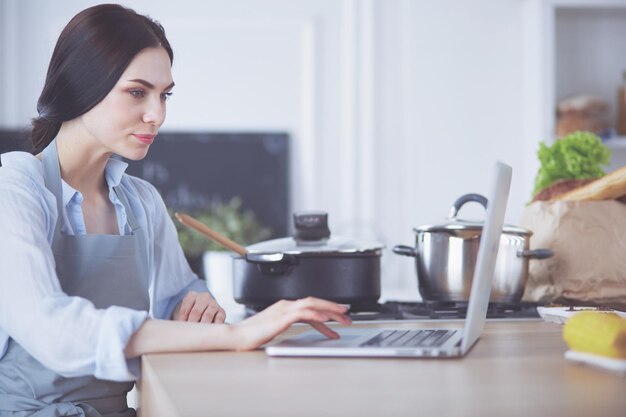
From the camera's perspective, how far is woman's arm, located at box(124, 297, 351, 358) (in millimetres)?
1112

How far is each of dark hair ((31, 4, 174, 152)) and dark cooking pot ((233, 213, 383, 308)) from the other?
0.41 meters

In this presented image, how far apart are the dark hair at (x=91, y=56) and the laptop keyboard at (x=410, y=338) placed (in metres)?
0.61

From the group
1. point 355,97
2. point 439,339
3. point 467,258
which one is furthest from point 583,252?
point 355,97

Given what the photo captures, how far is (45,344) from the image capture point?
1087mm

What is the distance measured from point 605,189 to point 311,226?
1.89 feet

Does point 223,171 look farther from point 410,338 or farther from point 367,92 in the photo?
point 410,338

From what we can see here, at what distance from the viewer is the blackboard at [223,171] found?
3.83m

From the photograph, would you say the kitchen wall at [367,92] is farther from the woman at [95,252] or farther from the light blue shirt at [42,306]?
the light blue shirt at [42,306]

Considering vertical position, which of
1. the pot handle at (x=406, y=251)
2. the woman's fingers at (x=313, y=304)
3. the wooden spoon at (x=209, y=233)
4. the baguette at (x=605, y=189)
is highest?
the baguette at (x=605, y=189)

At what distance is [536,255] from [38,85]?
107 inches

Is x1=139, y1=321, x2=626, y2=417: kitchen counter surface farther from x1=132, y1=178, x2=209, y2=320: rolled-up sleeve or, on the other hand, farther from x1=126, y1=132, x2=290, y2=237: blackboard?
x1=126, y1=132, x2=290, y2=237: blackboard

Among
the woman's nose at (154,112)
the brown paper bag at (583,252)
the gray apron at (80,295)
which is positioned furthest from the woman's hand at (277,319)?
the brown paper bag at (583,252)

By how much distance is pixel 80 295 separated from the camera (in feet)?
4.58

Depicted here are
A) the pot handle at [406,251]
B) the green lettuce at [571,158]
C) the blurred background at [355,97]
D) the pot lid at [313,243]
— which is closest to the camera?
the pot lid at [313,243]
